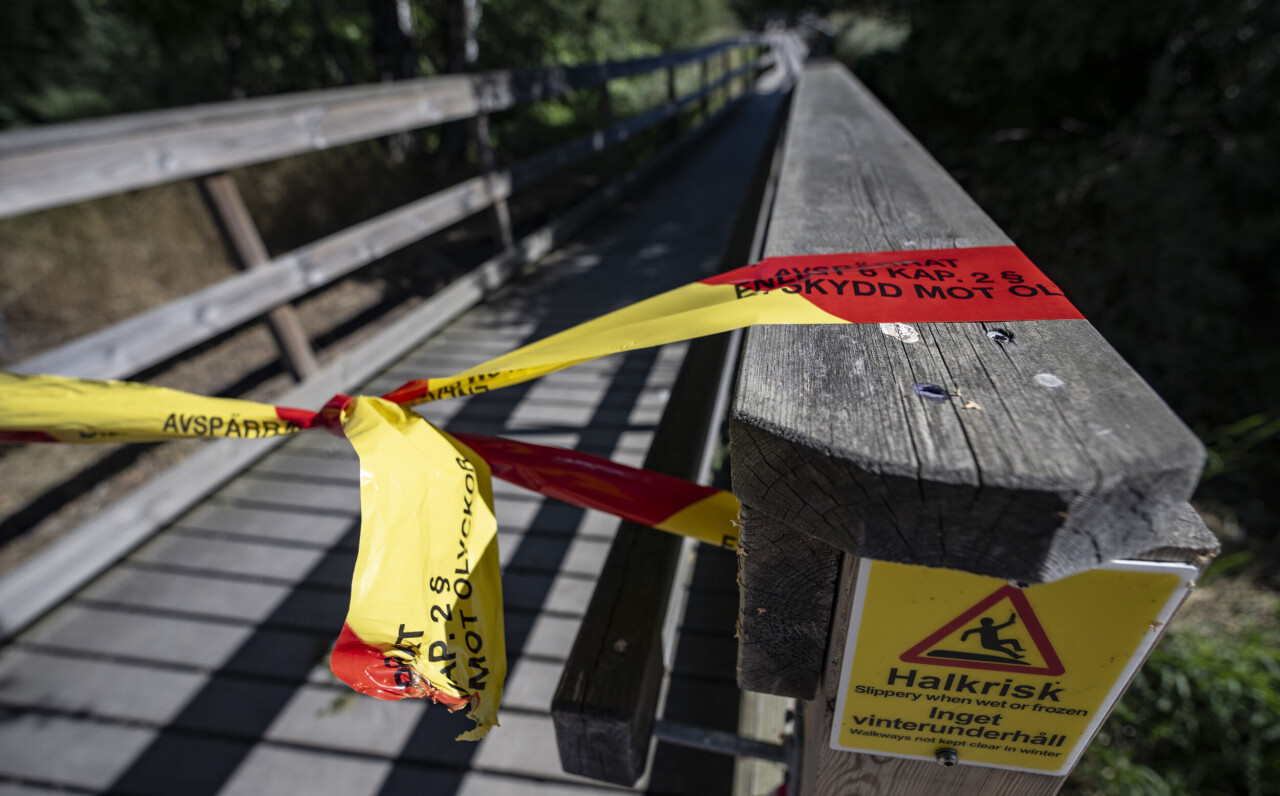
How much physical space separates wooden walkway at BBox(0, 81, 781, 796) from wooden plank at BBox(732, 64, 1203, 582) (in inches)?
60.7

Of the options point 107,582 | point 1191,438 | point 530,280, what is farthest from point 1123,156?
point 107,582

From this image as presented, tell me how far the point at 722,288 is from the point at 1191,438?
60 cm

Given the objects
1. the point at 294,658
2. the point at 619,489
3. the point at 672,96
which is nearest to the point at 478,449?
the point at 619,489

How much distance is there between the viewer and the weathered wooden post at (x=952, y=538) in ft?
1.42

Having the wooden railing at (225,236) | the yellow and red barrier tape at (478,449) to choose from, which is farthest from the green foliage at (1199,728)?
the wooden railing at (225,236)

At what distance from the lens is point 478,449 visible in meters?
1.06

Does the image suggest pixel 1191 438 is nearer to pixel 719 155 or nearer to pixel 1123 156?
pixel 1123 156

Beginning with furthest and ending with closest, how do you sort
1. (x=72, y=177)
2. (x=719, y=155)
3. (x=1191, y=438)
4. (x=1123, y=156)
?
(x=719, y=155), (x=1123, y=156), (x=72, y=177), (x=1191, y=438)

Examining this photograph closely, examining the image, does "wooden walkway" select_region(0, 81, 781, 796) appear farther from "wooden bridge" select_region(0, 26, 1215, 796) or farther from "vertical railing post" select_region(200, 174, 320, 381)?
"vertical railing post" select_region(200, 174, 320, 381)

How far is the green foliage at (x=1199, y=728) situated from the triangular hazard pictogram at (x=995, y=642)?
99.2 inches

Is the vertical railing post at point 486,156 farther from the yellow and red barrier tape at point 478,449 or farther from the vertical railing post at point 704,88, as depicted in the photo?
the vertical railing post at point 704,88

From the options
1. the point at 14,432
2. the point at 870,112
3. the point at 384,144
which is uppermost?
the point at 870,112

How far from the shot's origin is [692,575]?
2270 millimetres

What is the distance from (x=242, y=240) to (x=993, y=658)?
3076 mm
